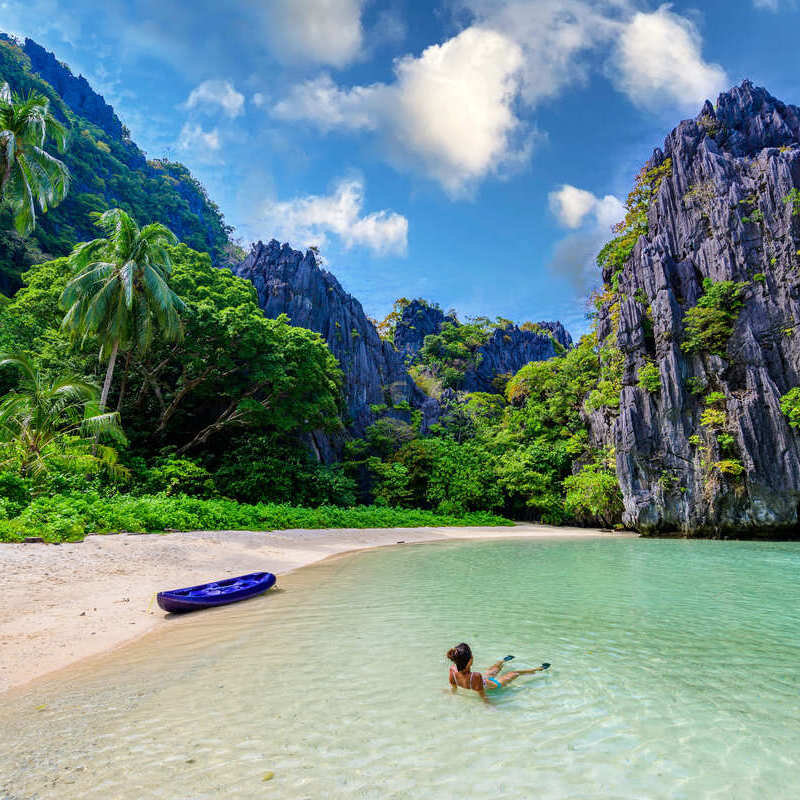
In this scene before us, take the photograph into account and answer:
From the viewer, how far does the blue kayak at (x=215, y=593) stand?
7.08 m

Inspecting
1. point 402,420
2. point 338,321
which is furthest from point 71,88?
point 402,420

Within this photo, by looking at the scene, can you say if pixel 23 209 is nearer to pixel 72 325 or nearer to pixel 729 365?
pixel 72 325

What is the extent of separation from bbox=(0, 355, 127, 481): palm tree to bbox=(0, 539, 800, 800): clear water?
920 cm

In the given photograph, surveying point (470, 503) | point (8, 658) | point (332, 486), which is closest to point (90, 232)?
point (332, 486)

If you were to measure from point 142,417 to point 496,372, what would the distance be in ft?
134

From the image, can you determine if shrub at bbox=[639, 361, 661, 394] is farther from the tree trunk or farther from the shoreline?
the tree trunk

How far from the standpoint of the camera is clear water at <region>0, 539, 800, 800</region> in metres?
2.88

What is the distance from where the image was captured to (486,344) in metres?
56.0

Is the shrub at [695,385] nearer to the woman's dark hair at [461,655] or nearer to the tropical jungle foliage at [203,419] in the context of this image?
the tropical jungle foliage at [203,419]

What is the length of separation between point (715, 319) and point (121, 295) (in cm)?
2656

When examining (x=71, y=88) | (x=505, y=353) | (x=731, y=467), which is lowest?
(x=731, y=467)

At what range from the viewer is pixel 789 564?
12078mm

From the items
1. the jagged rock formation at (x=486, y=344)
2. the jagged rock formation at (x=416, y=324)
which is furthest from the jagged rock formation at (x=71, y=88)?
the jagged rock formation at (x=486, y=344)

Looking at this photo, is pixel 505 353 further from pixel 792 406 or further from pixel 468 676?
pixel 468 676
